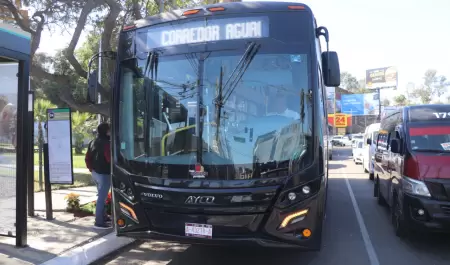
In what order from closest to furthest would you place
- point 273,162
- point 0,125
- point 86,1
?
point 273,162, point 0,125, point 86,1

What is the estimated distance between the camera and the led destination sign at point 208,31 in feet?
15.8

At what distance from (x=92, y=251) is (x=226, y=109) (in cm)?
313

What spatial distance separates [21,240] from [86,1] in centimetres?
684

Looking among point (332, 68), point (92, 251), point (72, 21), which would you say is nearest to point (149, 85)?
point (332, 68)

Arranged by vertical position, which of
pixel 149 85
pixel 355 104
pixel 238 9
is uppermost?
pixel 355 104

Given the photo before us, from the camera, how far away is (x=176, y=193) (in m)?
4.63

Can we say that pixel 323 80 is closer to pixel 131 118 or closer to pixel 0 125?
pixel 131 118

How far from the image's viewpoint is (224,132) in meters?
4.64

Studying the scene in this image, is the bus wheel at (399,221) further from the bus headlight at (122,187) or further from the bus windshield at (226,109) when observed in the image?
the bus headlight at (122,187)

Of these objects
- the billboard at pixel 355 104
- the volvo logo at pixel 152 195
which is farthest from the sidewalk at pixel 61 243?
the billboard at pixel 355 104

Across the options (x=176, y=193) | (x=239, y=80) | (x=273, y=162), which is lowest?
(x=176, y=193)

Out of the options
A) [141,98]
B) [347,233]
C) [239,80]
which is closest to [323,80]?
[239,80]

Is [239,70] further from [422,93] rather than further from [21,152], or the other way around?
[422,93]

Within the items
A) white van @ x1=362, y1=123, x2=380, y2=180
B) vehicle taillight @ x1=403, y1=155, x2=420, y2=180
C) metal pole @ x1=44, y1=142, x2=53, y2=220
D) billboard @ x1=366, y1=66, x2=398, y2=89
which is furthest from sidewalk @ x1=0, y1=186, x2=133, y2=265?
billboard @ x1=366, y1=66, x2=398, y2=89
